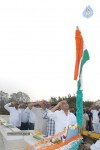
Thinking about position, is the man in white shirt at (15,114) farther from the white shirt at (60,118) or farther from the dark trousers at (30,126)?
the white shirt at (60,118)

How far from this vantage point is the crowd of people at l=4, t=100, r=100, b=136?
661 cm

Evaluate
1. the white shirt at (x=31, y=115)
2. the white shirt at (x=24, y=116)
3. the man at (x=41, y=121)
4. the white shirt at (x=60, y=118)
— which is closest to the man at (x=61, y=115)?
the white shirt at (x=60, y=118)

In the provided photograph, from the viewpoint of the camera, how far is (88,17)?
6.77 meters

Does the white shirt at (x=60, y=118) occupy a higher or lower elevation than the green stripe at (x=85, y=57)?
lower

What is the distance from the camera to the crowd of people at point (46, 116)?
6605 millimetres

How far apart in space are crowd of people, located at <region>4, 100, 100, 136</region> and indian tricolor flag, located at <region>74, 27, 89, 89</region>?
84cm

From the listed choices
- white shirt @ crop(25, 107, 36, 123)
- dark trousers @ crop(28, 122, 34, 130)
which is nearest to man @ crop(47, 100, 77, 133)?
white shirt @ crop(25, 107, 36, 123)

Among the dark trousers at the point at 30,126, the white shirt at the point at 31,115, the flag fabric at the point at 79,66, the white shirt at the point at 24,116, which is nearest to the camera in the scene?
the flag fabric at the point at 79,66

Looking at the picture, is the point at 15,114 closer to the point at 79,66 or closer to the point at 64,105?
the point at 64,105

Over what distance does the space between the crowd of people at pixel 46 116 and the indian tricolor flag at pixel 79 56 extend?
84 centimetres

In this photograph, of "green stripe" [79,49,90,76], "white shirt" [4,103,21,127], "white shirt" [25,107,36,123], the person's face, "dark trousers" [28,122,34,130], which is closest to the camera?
"green stripe" [79,49,90,76]

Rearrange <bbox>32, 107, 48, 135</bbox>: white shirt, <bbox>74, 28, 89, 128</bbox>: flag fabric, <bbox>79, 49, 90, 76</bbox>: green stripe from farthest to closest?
<bbox>32, 107, 48, 135</bbox>: white shirt
<bbox>79, 49, 90, 76</bbox>: green stripe
<bbox>74, 28, 89, 128</bbox>: flag fabric

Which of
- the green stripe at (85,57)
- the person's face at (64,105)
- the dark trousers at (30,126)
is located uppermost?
the green stripe at (85,57)

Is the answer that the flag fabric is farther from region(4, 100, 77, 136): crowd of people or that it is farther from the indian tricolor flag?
region(4, 100, 77, 136): crowd of people
